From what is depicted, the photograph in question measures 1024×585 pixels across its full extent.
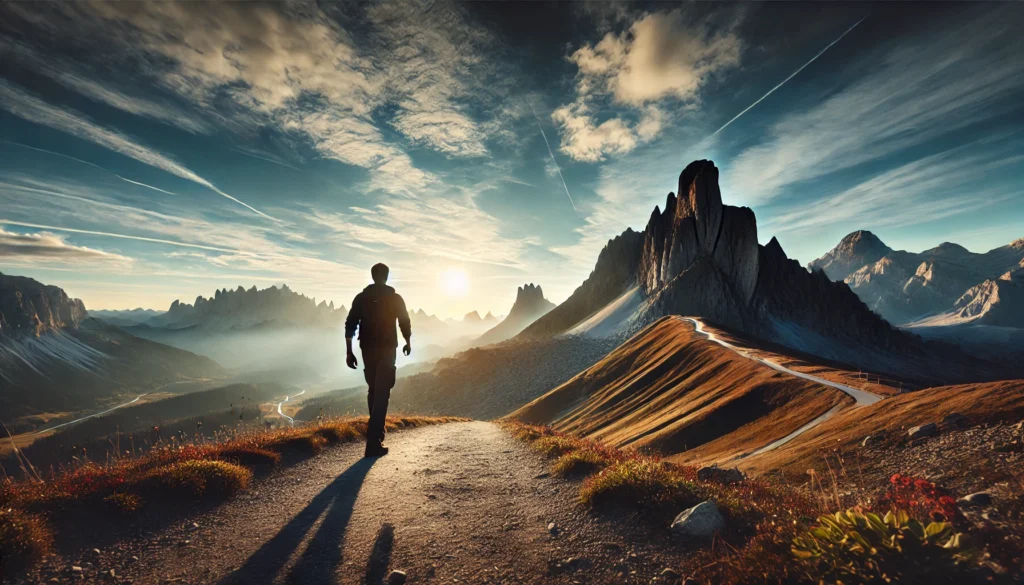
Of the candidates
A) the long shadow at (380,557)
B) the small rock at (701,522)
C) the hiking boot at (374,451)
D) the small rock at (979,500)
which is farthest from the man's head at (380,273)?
the small rock at (979,500)

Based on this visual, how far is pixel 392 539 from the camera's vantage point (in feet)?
20.5

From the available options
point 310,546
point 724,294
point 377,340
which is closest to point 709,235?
point 724,294

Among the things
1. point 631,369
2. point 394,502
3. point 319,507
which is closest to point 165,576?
point 319,507

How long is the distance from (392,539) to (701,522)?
4597 mm

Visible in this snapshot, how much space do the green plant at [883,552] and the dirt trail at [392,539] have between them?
1662 millimetres

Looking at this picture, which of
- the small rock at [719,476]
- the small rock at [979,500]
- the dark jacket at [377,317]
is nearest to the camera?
the small rock at [979,500]

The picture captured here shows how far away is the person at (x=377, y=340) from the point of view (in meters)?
11.1

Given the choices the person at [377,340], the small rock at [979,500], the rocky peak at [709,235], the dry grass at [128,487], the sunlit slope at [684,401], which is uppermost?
the rocky peak at [709,235]

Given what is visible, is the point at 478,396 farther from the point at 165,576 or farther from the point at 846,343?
the point at 846,343

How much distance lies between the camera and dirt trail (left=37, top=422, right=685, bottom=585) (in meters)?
5.21

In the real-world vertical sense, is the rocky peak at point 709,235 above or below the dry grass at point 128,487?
above

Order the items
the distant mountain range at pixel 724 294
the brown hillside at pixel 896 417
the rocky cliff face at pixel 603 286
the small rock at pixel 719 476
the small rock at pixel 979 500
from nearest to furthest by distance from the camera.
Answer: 1. the small rock at pixel 979 500
2. the small rock at pixel 719 476
3. the brown hillside at pixel 896 417
4. the distant mountain range at pixel 724 294
5. the rocky cliff face at pixel 603 286

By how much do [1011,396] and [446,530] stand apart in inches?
767

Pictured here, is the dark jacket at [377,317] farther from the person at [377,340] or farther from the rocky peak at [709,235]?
the rocky peak at [709,235]
